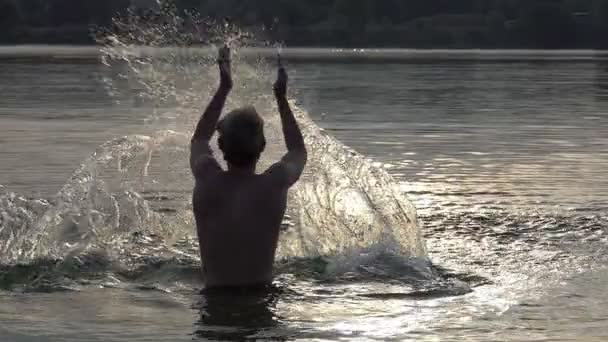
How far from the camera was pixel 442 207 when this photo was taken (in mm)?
16203

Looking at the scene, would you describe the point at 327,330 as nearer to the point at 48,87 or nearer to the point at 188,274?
the point at 188,274

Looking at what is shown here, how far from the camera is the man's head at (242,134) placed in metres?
9.34

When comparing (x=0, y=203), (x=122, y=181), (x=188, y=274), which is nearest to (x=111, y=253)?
(x=188, y=274)

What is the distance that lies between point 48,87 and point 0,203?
32.9 meters

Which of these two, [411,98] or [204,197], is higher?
[204,197]

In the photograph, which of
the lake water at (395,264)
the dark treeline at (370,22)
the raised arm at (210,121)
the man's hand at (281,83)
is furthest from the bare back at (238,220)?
the dark treeline at (370,22)

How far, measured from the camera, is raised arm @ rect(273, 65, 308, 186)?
9.88m

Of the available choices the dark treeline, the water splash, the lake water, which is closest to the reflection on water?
the lake water

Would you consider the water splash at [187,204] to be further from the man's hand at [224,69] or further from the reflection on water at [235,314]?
the reflection on water at [235,314]

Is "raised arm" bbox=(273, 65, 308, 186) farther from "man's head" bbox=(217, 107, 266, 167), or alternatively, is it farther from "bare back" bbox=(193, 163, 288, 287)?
"man's head" bbox=(217, 107, 266, 167)

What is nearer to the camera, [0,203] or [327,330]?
[327,330]

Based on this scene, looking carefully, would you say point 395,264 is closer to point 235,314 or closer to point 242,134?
point 235,314

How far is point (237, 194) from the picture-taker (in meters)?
9.93

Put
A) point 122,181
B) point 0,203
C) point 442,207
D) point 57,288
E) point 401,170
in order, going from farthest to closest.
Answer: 1. point 401,170
2. point 122,181
3. point 442,207
4. point 0,203
5. point 57,288
